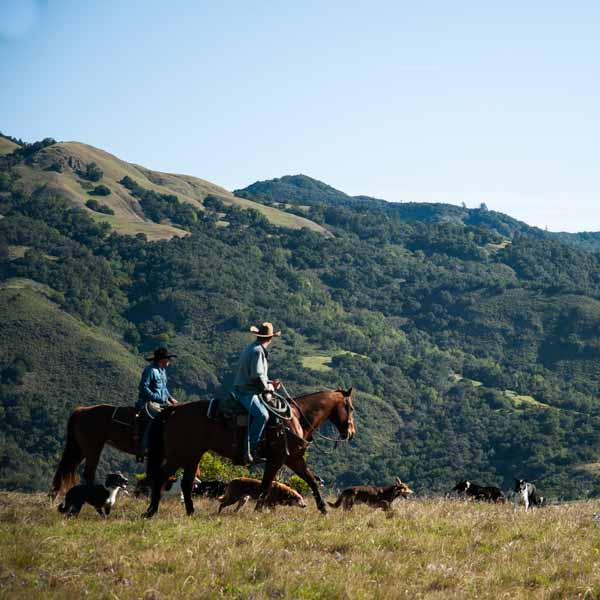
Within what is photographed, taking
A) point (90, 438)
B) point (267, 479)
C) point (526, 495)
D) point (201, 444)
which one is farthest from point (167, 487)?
point (526, 495)

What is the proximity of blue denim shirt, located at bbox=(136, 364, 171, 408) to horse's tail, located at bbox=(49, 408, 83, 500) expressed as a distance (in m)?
1.73

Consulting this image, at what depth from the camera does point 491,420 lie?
499 ft

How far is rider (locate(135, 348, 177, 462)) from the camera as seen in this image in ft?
47.8

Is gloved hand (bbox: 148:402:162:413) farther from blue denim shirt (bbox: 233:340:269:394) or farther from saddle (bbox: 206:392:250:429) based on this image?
blue denim shirt (bbox: 233:340:269:394)

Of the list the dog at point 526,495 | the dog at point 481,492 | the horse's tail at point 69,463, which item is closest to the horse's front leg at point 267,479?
the horse's tail at point 69,463

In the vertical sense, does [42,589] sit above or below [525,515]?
below

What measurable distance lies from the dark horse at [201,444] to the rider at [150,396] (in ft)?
1.95

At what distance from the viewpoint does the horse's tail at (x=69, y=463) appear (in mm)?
15734

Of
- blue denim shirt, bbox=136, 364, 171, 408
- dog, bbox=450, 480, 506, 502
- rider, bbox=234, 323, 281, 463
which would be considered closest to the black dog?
blue denim shirt, bbox=136, 364, 171, 408

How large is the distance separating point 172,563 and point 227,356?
540 feet

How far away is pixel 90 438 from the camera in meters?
15.7

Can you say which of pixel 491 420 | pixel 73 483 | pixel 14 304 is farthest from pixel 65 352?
pixel 73 483

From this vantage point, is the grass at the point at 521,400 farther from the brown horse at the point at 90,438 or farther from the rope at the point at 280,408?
the rope at the point at 280,408

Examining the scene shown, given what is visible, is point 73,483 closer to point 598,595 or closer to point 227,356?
point 598,595
